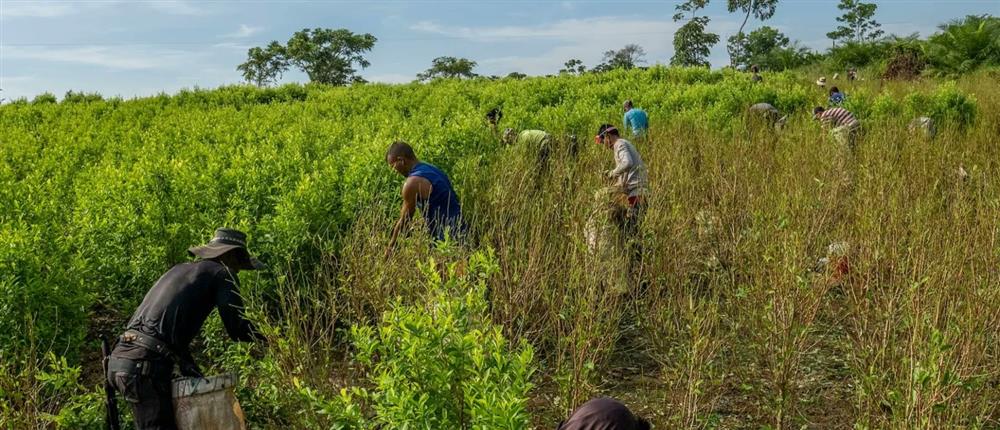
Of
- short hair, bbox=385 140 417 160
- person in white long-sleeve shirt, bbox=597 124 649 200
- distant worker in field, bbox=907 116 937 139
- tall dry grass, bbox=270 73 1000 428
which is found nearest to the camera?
tall dry grass, bbox=270 73 1000 428

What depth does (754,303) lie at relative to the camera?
4.36 metres

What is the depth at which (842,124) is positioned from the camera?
9359mm

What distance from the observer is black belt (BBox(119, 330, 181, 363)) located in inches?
136

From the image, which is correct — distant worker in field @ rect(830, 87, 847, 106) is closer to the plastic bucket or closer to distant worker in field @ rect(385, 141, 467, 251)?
distant worker in field @ rect(385, 141, 467, 251)

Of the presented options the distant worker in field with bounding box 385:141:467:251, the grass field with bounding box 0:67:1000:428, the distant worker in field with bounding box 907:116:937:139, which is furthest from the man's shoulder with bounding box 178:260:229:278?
the distant worker in field with bounding box 907:116:937:139

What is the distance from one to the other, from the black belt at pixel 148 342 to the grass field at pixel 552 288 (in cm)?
36

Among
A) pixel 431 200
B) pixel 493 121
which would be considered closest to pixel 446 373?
pixel 431 200

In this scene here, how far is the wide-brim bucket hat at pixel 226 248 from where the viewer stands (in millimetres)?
3756

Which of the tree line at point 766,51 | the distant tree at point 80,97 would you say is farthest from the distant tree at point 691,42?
the distant tree at point 80,97

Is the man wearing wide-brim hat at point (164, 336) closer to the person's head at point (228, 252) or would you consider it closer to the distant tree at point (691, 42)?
the person's head at point (228, 252)

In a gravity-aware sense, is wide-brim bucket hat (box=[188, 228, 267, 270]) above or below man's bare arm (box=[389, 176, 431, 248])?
below

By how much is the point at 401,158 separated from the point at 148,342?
2.61 metres

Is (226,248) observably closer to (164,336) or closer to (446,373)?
(164,336)

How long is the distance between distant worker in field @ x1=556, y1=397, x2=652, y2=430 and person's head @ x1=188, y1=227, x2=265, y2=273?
6.84ft
